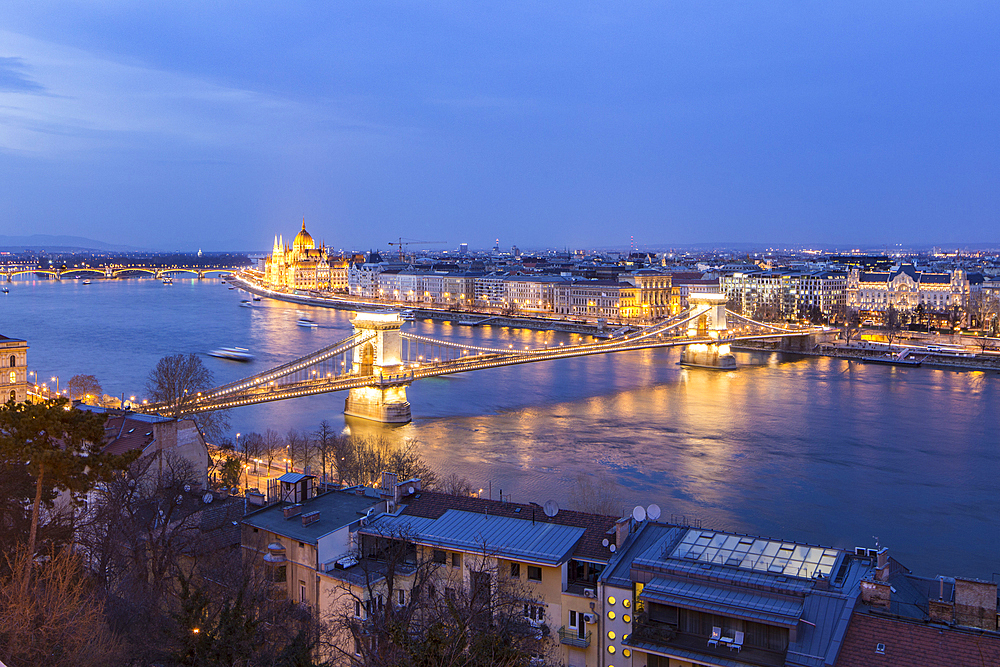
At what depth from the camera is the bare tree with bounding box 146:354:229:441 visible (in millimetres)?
10925

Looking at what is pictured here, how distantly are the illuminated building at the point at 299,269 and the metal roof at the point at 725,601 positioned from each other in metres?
52.8

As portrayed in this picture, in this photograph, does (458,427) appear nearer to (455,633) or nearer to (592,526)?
(592,526)

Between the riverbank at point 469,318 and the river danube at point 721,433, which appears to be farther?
the riverbank at point 469,318

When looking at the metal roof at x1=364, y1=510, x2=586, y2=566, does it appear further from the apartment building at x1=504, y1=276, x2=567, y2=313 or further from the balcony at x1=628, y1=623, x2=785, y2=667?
the apartment building at x1=504, y1=276, x2=567, y2=313

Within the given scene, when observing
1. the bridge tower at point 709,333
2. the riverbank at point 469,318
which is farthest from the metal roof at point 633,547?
the riverbank at point 469,318

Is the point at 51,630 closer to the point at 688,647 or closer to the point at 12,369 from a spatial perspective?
the point at 688,647

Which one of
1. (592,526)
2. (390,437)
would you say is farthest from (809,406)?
(592,526)

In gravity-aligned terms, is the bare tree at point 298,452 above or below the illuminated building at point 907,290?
below

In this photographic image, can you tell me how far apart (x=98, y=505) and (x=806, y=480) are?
7486 mm

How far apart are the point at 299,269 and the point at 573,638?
192 ft

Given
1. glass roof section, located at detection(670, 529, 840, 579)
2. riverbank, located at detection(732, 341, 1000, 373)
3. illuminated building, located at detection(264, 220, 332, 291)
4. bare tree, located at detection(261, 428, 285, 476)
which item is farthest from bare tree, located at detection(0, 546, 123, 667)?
illuminated building, located at detection(264, 220, 332, 291)

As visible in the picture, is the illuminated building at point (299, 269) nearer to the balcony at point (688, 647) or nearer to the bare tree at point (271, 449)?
the bare tree at point (271, 449)

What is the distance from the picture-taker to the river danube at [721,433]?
28.5ft

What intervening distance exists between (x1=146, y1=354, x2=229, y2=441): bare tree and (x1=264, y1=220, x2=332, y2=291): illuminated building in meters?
42.3
